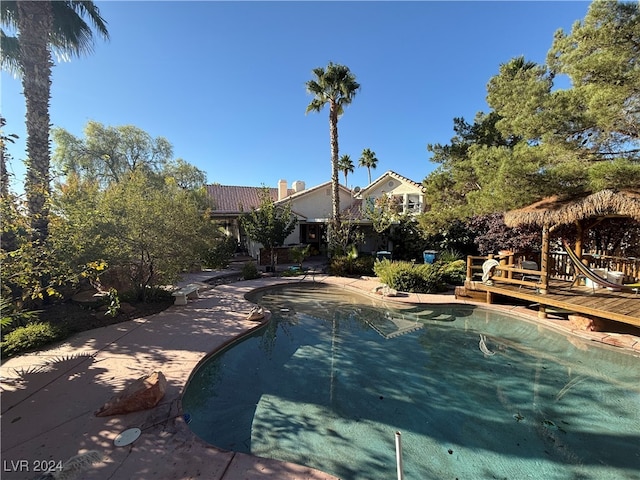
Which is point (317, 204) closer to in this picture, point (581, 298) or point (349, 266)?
point (349, 266)

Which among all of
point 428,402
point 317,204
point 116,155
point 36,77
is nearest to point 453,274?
point 428,402

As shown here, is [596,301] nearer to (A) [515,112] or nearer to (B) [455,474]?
(A) [515,112]

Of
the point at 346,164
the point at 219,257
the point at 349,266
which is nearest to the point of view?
the point at 349,266

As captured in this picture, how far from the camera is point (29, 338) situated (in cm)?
680

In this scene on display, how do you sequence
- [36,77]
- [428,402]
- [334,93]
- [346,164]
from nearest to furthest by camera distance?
[428,402], [36,77], [334,93], [346,164]

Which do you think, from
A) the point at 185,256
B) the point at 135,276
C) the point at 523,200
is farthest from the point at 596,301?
the point at 135,276

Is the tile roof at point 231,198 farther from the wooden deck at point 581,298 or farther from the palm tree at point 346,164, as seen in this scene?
the wooden deck at point 581,298

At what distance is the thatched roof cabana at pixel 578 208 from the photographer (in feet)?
25.0

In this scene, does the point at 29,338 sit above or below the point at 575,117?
below

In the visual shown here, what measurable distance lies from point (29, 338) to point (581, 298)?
1584cm

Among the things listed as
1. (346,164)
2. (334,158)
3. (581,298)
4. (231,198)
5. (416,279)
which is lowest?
(581,298)

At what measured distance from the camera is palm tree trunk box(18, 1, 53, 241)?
31.5 ft

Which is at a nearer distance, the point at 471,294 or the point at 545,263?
the point at 545,263

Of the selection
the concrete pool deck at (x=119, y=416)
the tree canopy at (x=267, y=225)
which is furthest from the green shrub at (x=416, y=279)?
the tree canopy at (x=267, y=225)
